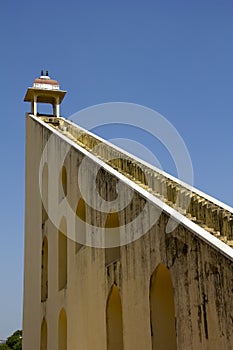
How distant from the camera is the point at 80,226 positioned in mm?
11672

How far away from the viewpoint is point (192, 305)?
21.0 ft

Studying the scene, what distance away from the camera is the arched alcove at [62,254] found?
12953 millimetres

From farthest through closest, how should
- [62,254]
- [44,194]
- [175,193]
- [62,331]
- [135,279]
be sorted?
[44,194] → [62,254] → [62,331] → [175,193] → [135,279]

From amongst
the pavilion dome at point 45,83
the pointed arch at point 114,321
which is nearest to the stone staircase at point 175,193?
the pointed arch at point 114,321

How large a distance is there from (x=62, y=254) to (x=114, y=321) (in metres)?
3.89

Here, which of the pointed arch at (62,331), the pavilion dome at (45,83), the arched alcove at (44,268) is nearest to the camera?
the pointed arch at (62,331)

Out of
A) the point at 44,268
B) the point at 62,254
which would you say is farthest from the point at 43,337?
the point at 62,254

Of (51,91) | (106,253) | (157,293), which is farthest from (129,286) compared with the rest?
(51,91)

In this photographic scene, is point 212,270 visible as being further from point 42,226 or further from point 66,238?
point 42,226

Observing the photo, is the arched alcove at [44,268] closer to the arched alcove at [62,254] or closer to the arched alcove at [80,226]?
the arched alcove at [62,254]

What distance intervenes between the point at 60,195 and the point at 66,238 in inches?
41.6

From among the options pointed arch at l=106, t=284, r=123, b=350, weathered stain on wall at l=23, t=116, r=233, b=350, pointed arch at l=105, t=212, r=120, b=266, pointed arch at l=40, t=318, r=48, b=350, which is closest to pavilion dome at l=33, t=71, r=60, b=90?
weathered stain on wall at l=23, t=116, r=233, b=350

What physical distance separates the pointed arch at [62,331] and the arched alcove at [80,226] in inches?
71.2

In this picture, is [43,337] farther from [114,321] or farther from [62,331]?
[114,321]
